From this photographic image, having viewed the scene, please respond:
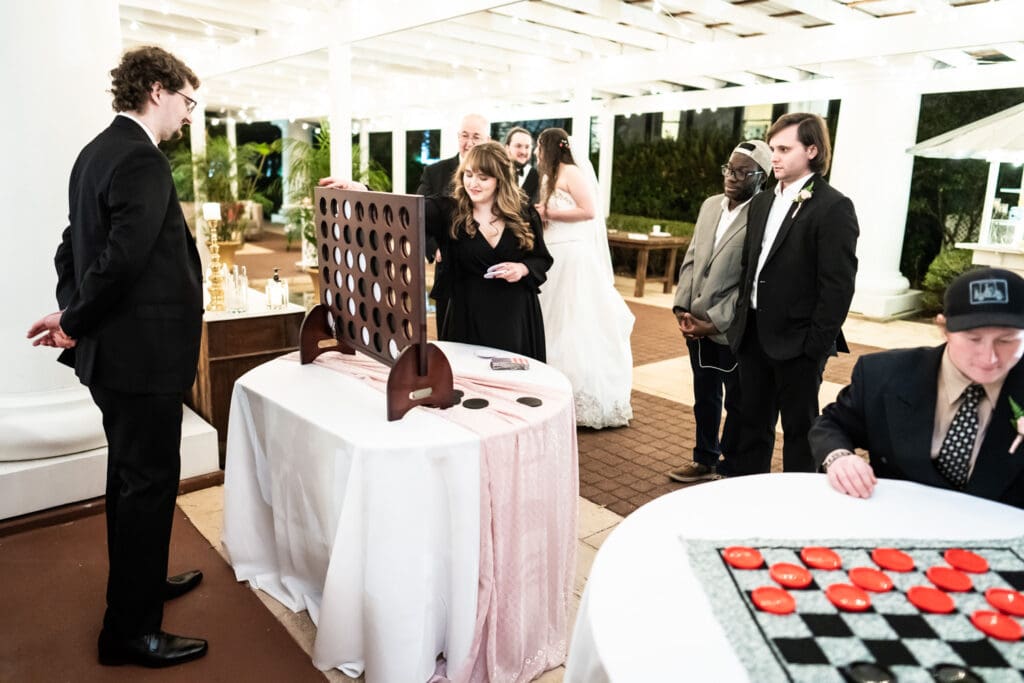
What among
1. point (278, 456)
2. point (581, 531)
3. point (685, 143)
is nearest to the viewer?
point (278, 456)

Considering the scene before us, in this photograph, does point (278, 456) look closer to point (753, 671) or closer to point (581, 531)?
point (581, 531)

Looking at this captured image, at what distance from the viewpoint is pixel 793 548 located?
4.38 ft

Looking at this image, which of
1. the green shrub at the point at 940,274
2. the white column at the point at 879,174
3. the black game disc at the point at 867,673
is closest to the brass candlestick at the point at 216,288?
the black game disc at the point at 867,673

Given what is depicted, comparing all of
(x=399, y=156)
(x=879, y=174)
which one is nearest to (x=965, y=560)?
(x=879, y=174)

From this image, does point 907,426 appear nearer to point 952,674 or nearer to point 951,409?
point 951,409

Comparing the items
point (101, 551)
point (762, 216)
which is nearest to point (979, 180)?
point (762, 216)

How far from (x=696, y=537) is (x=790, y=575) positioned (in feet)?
0.61

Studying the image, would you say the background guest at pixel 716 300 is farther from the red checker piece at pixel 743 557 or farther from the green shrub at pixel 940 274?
the green shrub at pixel 940 274

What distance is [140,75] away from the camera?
197cm

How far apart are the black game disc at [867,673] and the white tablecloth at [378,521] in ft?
3.40

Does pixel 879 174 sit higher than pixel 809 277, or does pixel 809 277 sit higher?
pixel 879 174

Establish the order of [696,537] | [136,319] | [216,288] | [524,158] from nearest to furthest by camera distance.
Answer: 1. [696,537]
2. [136,319]
3. [216,288]
4. [524,158]

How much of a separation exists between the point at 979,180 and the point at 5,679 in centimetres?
1067

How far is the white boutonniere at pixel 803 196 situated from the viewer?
2.64m
